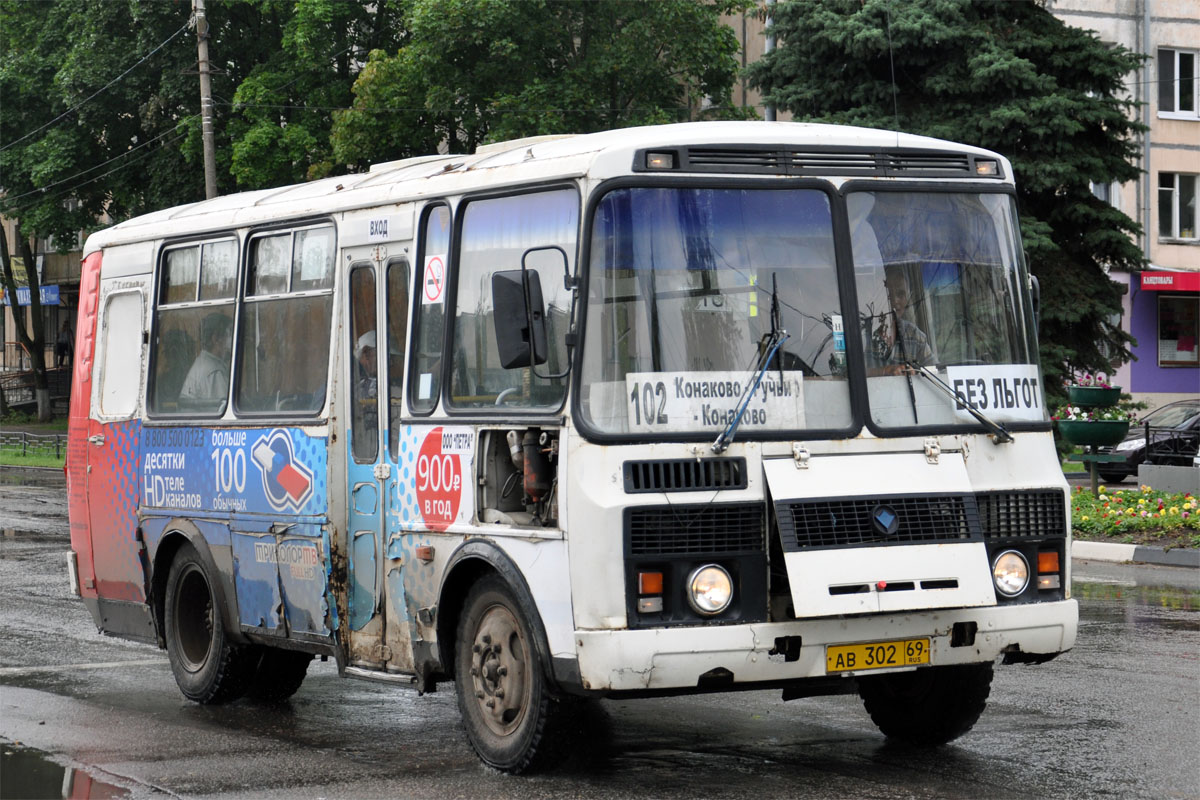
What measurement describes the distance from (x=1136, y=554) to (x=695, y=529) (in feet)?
39.6

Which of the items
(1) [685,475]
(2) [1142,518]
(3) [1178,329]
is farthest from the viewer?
(3) [1178,329]

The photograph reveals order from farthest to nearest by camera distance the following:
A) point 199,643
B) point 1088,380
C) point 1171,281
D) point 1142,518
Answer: point 1171,281 → point 1088,380 → point 1142,518 → point 199,643

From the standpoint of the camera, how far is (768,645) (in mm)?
7094

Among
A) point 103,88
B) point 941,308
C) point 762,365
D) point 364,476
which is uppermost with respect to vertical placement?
point 103,88

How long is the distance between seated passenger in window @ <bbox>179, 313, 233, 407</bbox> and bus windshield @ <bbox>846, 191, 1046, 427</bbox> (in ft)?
13.9

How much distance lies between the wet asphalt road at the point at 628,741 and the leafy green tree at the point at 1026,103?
14891 millimetres

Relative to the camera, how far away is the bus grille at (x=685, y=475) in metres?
7.08

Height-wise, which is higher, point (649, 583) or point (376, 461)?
point (376, 461)

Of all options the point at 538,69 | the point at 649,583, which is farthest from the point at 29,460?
the point at 649,583

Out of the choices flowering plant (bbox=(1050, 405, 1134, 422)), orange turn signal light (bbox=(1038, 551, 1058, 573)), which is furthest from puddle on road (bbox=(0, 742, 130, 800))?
flowering plant (bbox=(1050, 405, 1134, 422))

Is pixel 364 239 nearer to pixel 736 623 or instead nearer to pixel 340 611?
pixel 340 611

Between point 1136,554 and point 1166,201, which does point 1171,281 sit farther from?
point 1136,554

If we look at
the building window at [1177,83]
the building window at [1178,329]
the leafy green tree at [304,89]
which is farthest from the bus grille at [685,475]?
the building window at [1177,83]

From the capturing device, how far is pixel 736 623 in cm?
710
